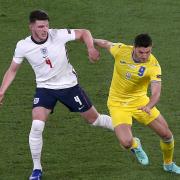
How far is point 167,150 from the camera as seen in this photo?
10609mm

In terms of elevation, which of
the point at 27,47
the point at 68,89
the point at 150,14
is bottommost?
the point at 150,14

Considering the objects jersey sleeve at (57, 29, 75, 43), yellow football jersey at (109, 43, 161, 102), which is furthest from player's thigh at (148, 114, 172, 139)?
jersey sleeve at (57, 29, 75, 43)

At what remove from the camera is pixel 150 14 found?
20203 mm

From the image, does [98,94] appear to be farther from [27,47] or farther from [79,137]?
[27,47]

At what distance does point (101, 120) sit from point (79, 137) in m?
1.34

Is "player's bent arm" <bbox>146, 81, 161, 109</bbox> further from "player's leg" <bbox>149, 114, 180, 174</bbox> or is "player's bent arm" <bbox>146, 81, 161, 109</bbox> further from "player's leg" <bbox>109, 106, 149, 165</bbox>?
"player's leg" <bbox>109, 106, 149, 165</bbox>

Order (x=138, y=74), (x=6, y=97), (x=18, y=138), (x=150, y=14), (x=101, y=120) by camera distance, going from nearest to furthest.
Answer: (x=138, y=74) < (x=101, y=120) < (x=18, y=138) < (x=6, y=97) < (x=150, y=14)

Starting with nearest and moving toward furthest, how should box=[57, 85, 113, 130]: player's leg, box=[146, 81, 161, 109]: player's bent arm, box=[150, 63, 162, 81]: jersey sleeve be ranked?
box=[146, 81, 161, 109]: player's bent arm, box=[150, 63, 162, 81]: jersey sleeve, box=[57, 85, 113, 130]: player's leg

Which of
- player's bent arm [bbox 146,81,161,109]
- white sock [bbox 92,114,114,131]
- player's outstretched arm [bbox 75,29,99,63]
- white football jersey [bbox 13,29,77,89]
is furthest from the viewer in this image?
white sock [bbox 92,114,114,131]

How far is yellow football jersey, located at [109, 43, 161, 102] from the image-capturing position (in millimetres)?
10276

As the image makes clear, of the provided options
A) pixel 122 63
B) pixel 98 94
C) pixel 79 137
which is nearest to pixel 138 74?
pixel 122 63

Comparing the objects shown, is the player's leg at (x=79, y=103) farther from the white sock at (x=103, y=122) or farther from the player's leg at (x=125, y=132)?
the player's leg at (x=125, y=132)

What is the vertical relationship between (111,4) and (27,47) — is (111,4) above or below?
below

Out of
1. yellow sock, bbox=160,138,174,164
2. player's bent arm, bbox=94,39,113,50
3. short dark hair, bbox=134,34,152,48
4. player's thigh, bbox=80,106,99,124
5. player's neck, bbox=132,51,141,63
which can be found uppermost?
short dark hair, bbox=134,34,152,48
